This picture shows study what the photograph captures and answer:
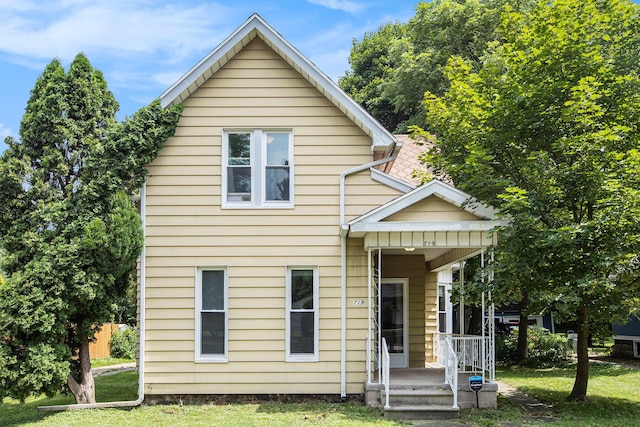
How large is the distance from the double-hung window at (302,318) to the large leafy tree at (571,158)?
146 inches

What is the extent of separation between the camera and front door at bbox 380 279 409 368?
46.9ft

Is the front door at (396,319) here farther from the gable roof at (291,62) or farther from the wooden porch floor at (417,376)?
the gable roof at (291,62)

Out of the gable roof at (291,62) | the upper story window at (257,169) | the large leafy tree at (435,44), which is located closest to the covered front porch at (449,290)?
the gable roof at (291,62)

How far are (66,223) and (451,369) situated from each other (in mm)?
7751

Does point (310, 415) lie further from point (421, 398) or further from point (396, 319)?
point (396, 319)

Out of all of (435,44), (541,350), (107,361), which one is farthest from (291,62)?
(107,361)

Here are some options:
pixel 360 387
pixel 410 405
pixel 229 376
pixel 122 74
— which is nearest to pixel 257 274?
pixel 229 376

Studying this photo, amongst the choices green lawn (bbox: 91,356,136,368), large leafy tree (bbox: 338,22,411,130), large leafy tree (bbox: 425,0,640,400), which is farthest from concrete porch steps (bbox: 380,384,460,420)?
large leafy tree (bbox: 338,22,411,130)

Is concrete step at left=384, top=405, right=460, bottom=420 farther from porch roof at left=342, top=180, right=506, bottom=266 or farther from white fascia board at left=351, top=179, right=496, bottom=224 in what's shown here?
white fascia board at left=351, top=179, right=496, bottom=224

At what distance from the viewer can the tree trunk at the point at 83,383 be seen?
1187 cm

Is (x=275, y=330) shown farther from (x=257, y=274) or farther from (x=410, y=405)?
(x=410, y=405)

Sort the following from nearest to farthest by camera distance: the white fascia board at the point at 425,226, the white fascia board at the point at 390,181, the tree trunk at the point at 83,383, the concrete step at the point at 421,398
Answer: the concrete step at the point at 421,398
the white fascia board at the point at 425,226
the tree trunk at the point at 83,383
the white fascia board at the point at 390,181

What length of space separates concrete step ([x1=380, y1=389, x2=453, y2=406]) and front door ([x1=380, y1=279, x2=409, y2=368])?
10.6 feet

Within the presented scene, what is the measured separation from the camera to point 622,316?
1106 centimetres
